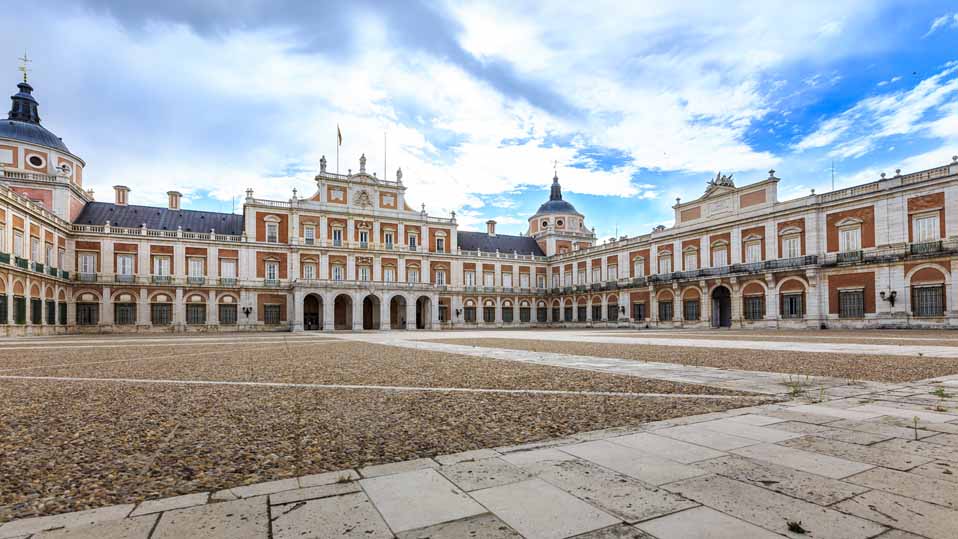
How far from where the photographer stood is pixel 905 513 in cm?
251

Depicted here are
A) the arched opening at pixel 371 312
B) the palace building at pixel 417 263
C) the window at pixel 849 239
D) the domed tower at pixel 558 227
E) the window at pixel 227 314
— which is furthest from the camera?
the domed tower at pixel 558 227

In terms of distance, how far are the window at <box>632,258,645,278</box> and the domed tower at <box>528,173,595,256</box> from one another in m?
15.0

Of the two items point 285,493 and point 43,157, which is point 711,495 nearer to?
point 285,493

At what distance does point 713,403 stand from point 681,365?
14.0 ft

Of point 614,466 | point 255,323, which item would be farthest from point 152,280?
point 614,466

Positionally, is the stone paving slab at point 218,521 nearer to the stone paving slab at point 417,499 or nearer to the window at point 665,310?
the stone paving slab at point 417,499

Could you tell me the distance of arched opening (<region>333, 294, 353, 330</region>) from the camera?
47156 mm

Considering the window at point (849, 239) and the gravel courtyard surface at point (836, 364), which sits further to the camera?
the window at point (849, 239)

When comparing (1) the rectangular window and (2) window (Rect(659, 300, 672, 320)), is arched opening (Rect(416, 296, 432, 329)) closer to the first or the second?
(2) window (Rect(659, 300, 672, 320))

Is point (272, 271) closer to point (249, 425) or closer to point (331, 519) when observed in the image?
point (249, 425)

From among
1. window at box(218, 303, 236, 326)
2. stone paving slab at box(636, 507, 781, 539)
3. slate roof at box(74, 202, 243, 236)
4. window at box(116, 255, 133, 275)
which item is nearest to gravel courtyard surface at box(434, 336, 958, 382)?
stone paving slab at box(636, 507, 781, 539)

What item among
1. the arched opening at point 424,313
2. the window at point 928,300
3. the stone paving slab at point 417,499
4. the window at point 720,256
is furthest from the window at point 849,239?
the stone paving slab at point 417,499

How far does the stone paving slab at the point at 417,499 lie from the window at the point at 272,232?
4652cm

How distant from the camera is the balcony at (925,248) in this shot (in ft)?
89.6
